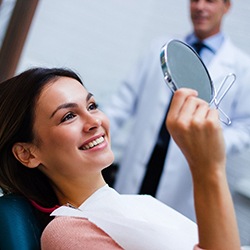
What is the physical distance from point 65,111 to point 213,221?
55 centimetres

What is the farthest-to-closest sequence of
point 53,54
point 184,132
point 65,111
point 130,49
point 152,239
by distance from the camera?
1. point 130,49
2. point 53,54
3. point 65,111
4. point 152,239
5. point 184,132

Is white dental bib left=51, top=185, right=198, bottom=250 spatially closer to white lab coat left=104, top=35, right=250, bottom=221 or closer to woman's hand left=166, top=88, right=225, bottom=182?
woman's hand left=166, top=88, right=225, bottom=182

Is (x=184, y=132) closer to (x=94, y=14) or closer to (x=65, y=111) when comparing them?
(x=65, y=111)

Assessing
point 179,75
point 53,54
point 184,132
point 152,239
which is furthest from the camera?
point 53,54

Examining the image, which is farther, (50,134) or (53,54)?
(53,54)

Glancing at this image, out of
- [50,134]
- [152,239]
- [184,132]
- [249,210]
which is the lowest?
[249,210]

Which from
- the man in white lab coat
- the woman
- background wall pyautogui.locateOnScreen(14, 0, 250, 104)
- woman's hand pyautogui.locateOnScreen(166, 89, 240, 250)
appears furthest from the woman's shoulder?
background wall pyautogui.locateOnScreen(14, 0, 250, 104)

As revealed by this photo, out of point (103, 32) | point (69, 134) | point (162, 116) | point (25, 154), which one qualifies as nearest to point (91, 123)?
point (69, 134)

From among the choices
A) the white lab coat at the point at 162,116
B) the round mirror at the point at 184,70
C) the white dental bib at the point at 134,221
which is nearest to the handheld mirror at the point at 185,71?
the round mirror at the point at 184,70

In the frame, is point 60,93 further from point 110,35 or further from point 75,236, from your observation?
point 110,35

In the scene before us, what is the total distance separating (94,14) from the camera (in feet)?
9.62

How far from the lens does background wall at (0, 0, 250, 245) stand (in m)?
2.68

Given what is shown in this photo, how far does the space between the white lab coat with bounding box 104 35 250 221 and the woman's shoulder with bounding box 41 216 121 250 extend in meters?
1.30

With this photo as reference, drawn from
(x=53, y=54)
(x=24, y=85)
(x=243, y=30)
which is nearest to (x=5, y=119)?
(x=24, y=85)
